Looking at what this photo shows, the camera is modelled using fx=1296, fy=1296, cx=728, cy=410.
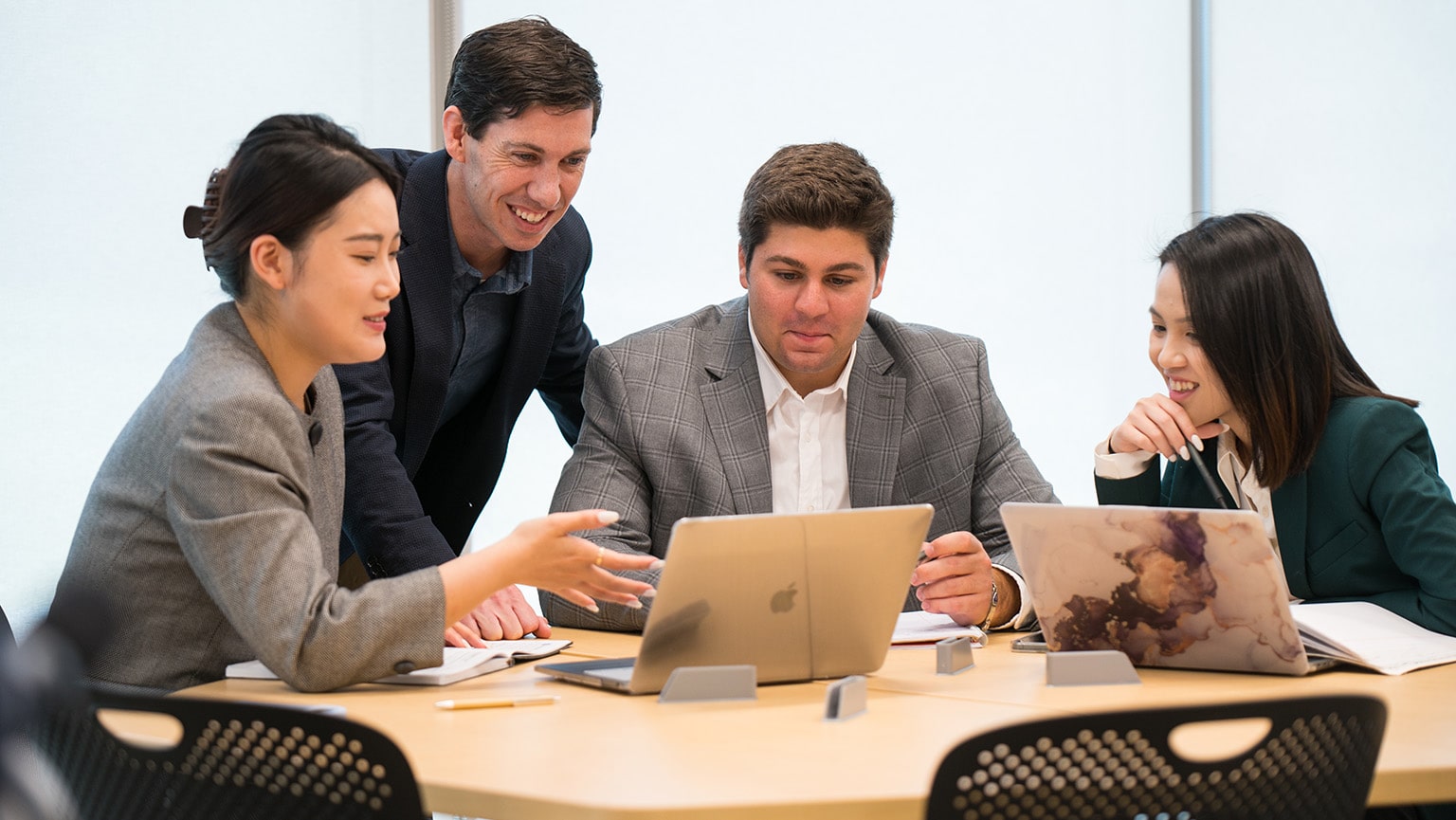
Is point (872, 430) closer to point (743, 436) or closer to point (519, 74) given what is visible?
point (743, 436)

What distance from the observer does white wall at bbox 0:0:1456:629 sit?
3.90 metres

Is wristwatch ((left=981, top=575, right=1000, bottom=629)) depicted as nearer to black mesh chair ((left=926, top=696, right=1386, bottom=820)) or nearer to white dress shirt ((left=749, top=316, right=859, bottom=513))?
white dress shirt ((left=749, top=316, right=859, bottom=513))

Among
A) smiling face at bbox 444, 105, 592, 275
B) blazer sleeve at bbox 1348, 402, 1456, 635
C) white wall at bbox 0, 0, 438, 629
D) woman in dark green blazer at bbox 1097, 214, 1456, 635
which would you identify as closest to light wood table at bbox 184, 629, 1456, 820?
blazer sleeve at bbox 1348, 402, 1456, 635

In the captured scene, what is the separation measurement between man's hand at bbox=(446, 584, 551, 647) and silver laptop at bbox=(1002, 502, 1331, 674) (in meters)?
0.77

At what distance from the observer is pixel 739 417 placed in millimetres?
2406

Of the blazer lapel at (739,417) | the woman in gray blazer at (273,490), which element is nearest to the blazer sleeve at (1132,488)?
the blazer lapel at (739,417)

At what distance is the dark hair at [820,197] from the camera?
232 centimetres

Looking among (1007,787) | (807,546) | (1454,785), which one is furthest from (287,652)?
(1454,785)

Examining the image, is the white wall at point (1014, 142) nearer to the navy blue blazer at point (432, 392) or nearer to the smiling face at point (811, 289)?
the navy blue blazer at point (432, 392)

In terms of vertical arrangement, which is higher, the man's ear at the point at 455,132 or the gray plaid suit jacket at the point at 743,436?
the man's ear at the point at 455,132

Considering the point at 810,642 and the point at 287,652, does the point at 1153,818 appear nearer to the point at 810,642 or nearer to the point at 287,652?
the point at 810,642

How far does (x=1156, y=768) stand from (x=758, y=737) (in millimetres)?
448

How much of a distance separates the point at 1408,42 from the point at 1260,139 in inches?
18.9

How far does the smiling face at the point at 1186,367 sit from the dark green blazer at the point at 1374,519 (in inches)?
6.0
